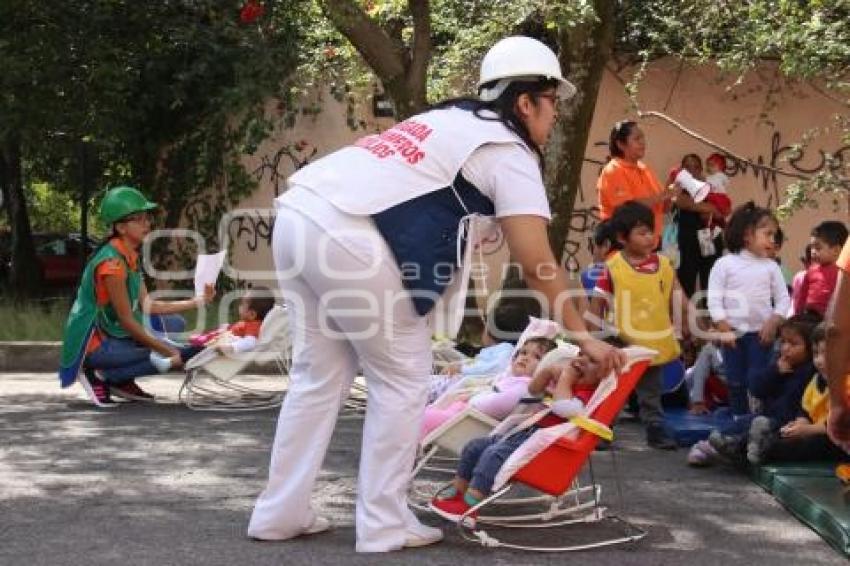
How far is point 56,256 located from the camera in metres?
26.5

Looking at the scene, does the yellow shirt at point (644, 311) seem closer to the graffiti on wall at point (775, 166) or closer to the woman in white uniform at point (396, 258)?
the woman in white uniform at point (396, 258)

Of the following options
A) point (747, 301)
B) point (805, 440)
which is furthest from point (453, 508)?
point (747, 301)

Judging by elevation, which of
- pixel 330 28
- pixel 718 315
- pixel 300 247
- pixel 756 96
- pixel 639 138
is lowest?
pixel 718 315

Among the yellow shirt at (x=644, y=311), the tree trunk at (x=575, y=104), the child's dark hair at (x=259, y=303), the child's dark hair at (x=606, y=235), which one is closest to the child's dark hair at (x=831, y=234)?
the yellow shirt at (x=644, y=311)

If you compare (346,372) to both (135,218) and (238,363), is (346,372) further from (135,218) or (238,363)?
(135,218)

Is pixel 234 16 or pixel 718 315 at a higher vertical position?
pixel 234 16

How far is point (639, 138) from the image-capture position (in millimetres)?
9203

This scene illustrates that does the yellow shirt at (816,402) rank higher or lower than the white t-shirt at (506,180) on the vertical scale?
lower

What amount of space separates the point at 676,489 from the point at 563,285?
193cm

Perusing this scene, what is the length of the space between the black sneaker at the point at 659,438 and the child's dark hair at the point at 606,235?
3.77 ft

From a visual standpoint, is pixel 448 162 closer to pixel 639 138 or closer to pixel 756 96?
pixel 639 138

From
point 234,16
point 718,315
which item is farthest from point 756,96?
point 718,315

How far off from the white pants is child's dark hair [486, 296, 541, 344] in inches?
197

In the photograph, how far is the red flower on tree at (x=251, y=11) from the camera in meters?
15.8
